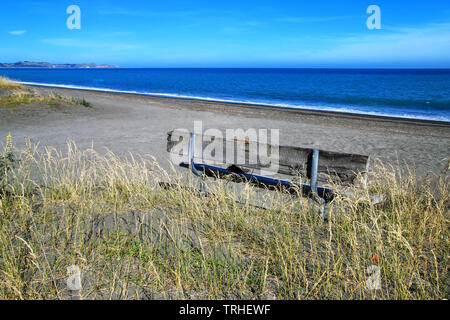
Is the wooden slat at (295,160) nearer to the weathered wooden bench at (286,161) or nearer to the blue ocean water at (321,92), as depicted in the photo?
the weathered wooden bench at (286,161)

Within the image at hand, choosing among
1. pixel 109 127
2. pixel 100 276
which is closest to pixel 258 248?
pixel 100 276

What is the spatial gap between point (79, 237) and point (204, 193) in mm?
1870

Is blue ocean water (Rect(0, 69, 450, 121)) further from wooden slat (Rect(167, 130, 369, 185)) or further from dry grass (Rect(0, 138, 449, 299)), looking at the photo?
dry grass (Rect(0, 138, 449, 299))

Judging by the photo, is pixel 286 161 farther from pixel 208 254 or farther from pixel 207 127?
pixel 207 127

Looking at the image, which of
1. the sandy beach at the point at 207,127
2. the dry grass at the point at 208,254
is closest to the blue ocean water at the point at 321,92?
the sandy beach at the point at 207,127

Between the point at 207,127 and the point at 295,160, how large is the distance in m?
8.93

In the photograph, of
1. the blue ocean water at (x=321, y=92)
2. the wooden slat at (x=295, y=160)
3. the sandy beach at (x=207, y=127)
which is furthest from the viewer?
the blue ocean water at (x=321, y=92)

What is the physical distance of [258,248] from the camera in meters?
3.18

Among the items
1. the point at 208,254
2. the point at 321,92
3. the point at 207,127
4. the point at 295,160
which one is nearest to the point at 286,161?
the point at 295,160

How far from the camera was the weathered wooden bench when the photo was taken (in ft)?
12.7

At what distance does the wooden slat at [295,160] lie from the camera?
386 centimetres

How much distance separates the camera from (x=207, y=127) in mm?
12859

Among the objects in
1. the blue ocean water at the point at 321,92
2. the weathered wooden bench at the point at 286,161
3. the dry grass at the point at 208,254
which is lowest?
the dry grass at the point at 208,254

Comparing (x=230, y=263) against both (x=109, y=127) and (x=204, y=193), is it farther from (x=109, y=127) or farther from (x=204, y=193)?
(x=109, y=127)
